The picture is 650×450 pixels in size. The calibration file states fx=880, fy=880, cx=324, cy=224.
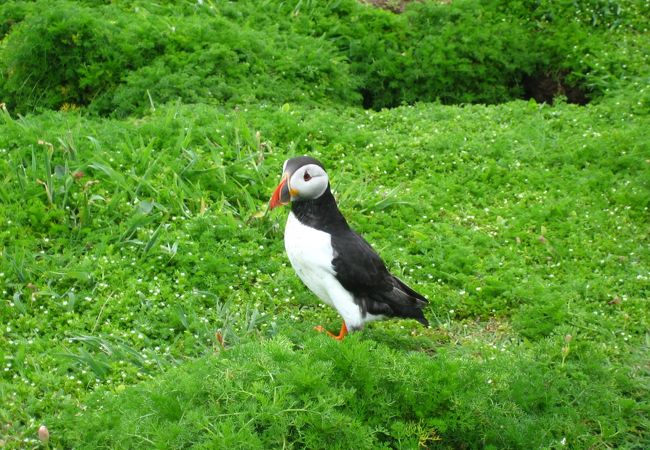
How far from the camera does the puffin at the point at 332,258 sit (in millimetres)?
5051

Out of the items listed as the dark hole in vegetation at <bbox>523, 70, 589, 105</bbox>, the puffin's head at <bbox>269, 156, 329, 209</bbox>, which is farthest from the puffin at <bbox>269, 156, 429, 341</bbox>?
the dark hole in vegetation at <bbox>523, 70, 589, 105</bbox>

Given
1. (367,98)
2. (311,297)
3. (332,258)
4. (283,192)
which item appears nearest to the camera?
(332,258)

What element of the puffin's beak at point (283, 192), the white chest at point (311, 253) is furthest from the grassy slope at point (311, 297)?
the puffin's beak at point (283, 192)

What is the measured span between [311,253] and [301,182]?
1.35ft

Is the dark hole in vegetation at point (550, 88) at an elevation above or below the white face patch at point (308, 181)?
above

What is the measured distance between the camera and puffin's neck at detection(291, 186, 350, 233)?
16.9 ft

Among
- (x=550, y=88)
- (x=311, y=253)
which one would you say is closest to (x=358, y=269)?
(x=311, y=253)

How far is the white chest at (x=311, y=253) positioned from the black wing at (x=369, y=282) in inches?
1.9

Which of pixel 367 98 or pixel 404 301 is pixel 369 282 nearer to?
pixel 404 301

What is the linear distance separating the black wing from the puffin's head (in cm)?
29

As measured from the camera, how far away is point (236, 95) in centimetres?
Answer: 823

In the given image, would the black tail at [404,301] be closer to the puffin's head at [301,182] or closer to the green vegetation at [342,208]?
the green vegetation at [342,208]

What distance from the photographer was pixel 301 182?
5.05 metres

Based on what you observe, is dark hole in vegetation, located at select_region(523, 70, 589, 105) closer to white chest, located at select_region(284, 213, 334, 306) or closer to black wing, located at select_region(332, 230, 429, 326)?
black wing, located at select_region(332, 230, 429, 326)
